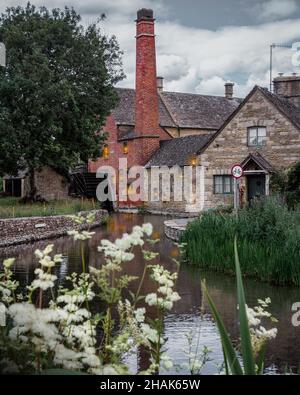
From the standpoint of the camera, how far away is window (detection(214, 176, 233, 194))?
27.7 m

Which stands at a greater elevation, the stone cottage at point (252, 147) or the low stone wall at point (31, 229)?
the stone cottage at point (252, 147)

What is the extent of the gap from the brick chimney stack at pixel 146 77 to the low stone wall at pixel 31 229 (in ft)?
40.8

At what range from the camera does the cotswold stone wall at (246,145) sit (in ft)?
81.7

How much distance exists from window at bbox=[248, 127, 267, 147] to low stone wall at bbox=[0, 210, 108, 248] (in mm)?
8689

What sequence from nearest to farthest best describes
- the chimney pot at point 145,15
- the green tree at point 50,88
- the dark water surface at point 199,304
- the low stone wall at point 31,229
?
the dark water surface at point 199,304, the low stone wall at point 31,229, the green tree at point 50,88, the chimney pot at point 145,15

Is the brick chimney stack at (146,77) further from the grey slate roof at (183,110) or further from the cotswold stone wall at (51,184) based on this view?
the cotswold stone wall at (51,184)

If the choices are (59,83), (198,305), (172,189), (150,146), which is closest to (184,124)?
(150,146)

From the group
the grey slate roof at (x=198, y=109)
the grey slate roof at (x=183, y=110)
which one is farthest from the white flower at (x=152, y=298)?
the grey slate roof at (x=198, y=109)

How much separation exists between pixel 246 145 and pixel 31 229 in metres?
11.0

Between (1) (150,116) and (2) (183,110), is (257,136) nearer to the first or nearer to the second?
(1) (150,116)

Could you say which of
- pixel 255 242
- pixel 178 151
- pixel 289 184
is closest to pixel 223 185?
pixel 289 184

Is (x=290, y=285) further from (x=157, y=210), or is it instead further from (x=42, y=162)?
(x=157, y=210)

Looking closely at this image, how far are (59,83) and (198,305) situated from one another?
1778 centimetres

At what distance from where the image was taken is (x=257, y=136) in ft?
84.8
